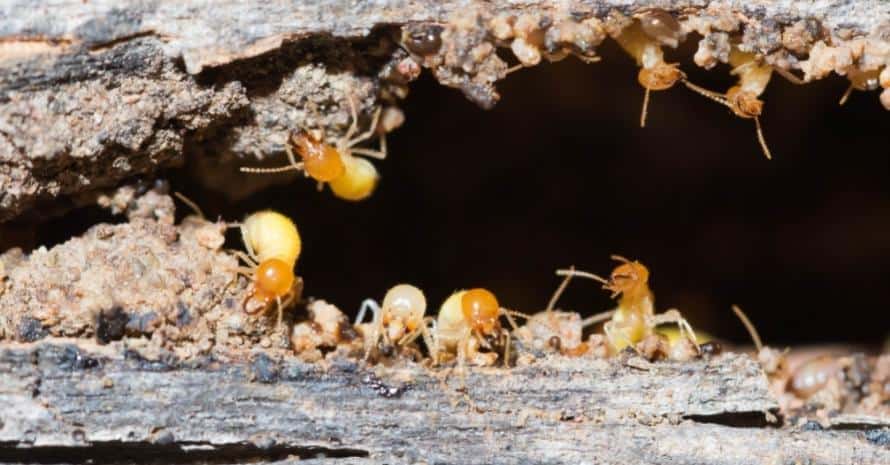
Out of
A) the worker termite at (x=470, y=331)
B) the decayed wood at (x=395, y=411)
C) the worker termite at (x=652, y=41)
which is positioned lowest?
the decayed wood at (x=395, y=411)

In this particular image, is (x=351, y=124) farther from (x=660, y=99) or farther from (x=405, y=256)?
(x=660, y=99)

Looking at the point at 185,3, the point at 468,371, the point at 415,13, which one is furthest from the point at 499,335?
the point at 185,3

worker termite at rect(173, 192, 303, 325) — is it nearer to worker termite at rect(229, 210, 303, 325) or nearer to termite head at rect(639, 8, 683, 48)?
worker termite at rect(229, 210, 303, 325)

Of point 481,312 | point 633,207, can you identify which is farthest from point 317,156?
point 633,207

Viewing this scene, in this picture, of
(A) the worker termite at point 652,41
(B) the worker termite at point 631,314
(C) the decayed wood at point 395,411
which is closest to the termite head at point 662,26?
(A) the worker termite at point 652,41

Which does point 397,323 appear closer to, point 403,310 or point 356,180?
point 403,310

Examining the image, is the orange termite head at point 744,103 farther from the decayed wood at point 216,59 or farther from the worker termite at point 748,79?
the decayed wood at point 216,59
